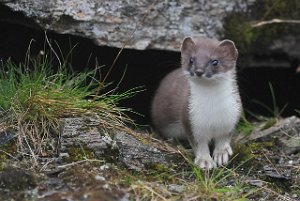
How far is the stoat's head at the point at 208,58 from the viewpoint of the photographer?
4630 mm

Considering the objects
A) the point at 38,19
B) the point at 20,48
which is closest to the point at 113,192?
the point at 38,19

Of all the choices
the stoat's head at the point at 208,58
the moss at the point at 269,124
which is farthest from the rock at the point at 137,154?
the moss at the point at 269,124

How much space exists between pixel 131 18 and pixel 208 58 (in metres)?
1.10

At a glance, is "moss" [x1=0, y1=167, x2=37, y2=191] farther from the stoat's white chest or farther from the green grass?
the stoat's white chest

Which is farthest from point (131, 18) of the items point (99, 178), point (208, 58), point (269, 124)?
point (99, 178)

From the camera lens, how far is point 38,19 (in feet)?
17.1

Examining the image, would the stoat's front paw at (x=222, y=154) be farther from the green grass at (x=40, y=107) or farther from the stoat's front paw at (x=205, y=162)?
the green grass at (x=40, y=107)

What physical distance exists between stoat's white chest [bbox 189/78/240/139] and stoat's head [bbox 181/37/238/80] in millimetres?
125

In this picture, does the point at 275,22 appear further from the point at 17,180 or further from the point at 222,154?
the point at 17,180

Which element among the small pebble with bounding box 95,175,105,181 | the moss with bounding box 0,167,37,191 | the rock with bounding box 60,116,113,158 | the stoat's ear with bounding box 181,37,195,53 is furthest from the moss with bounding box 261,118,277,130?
the moss with bounding box 0,167,37,191

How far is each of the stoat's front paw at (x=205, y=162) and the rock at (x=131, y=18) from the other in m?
Answer: 1.12

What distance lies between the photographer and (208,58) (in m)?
4.69

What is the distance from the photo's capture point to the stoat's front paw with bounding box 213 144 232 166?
4.82 meters

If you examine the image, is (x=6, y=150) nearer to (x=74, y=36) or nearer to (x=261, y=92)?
(x=74, y=36)
